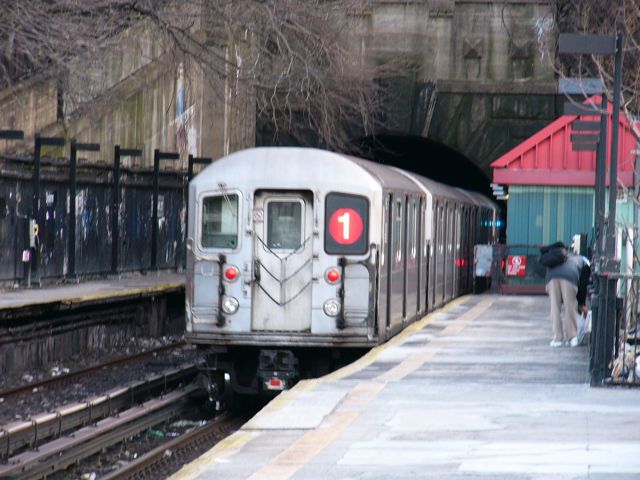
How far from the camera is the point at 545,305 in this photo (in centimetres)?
2627

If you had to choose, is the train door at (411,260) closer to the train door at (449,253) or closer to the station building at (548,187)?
the train door at (449,253)

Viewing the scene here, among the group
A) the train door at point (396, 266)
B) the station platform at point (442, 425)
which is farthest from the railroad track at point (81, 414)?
the train door at point (396, 266)

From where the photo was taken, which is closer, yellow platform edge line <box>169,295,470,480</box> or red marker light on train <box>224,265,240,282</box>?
yellow platform edge line <box>169,295,470,480</box>

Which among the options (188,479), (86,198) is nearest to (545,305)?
(86,198)

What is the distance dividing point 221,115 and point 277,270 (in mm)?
17081

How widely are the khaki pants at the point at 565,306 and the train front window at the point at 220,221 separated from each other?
432 cm

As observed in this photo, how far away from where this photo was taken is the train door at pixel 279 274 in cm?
1546

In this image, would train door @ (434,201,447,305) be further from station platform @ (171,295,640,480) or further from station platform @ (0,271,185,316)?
station platform @ (171,295,640,480)

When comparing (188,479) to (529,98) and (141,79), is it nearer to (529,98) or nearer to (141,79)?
(141,79)

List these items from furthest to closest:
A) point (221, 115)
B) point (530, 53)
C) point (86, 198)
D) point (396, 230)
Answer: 1. point (530, 53)
2. point (221, 115)
3. point (86, 198)
4. point (396, 230)

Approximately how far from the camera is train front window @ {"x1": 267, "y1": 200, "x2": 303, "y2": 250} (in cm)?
1557

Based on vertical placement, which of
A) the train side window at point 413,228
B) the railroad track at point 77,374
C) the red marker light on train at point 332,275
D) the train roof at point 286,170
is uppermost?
the train roof at point 286,170

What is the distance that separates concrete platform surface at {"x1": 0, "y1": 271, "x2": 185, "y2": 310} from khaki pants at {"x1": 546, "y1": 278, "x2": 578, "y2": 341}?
7.19m

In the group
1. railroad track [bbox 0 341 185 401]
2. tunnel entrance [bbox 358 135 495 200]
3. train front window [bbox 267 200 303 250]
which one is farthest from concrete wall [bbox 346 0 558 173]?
train front window [bbox 267 200 303 250]
